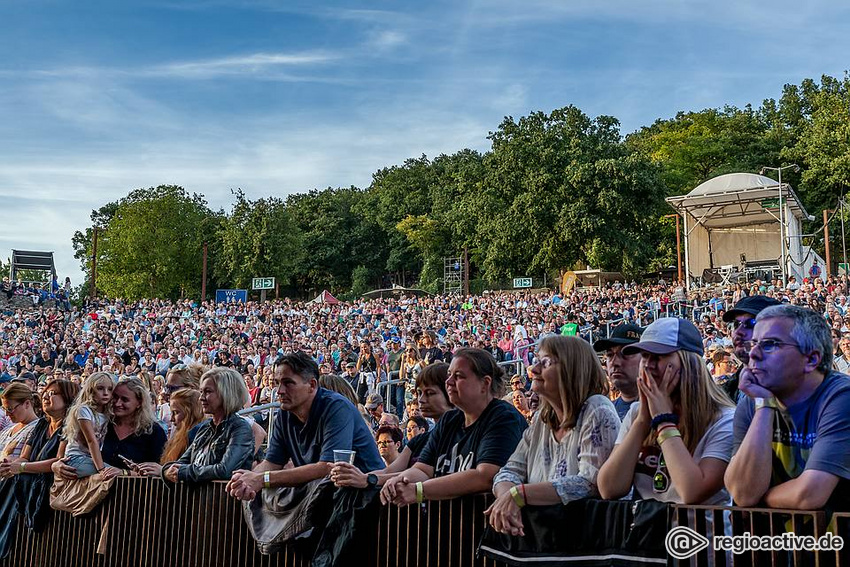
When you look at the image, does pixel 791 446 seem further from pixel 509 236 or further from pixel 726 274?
pixel 509 236

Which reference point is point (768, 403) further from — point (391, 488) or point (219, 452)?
point (219, 452)

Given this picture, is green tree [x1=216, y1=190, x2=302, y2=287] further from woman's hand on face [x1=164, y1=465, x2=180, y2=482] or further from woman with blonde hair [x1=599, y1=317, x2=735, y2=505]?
woman with blonde hair [x1=599, y1=317, x2=735, y2=505]

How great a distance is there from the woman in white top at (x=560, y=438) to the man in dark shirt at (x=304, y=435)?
4.24ft

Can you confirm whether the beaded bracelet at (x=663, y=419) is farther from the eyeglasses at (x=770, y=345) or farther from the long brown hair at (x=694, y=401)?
the eyeglasses at (x=770, y=345)

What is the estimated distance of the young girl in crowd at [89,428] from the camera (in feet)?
19.8

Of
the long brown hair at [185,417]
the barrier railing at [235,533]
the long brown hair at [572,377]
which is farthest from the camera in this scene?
the long brown hair at [185,417]

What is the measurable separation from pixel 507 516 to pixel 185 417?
137 inches

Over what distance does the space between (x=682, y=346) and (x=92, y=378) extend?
4.91 metres

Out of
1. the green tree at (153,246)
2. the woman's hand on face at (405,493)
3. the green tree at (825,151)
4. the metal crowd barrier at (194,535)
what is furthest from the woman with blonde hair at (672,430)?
the green tree at (153,246)

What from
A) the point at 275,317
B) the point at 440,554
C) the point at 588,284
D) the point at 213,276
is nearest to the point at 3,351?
the point at 275,317

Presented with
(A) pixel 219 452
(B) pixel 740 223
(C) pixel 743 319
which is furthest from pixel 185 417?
(B) pixel 740 223

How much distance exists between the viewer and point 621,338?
12.7ft

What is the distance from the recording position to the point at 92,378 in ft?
20.8

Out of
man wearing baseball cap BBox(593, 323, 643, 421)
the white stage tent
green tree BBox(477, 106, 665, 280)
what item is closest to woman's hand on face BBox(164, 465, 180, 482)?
man wearing baseball cap BBox(593, 323, 643, 421)
